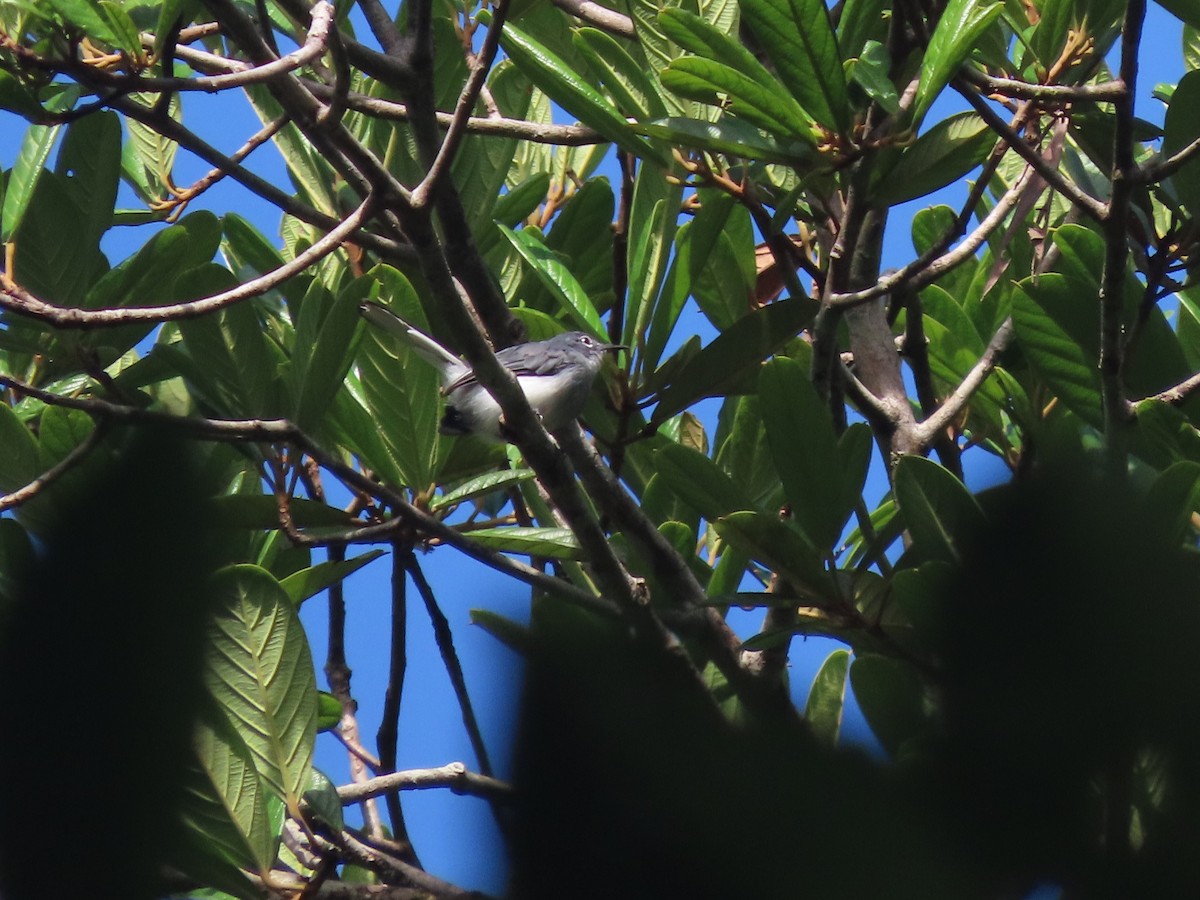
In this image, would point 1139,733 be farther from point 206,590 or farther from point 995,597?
point 206,590

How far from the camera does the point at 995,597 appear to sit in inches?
20.9

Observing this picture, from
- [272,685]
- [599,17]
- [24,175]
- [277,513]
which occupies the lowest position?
[272,685]

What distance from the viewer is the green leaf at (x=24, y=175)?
3.03 meters

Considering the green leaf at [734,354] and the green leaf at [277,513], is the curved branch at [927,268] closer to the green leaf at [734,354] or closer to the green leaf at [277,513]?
the green leaf at [734,354]

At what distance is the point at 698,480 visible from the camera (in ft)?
9.23

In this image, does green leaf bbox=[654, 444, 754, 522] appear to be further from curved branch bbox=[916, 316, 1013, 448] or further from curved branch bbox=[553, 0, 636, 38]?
curved branch bbox=[553, 0, 636, 38]

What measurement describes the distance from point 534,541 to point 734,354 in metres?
0.61

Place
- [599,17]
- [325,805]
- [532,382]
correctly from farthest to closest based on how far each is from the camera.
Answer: [532,382] < [599,17] < [325,805]

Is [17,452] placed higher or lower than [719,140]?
lower

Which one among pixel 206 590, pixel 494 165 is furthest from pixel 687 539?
pixel 206 590

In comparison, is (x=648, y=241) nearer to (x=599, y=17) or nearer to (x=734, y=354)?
(x=734, y=354)

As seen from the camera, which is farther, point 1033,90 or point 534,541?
point 534,541

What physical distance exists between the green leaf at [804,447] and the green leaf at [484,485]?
0.75 metres

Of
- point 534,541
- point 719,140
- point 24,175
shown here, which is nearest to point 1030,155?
point 719,140
